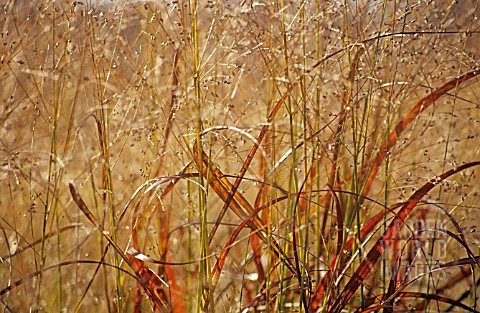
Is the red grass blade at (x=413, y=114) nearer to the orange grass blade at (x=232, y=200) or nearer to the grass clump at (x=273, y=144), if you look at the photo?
the grass clump at (x=273, y=144)

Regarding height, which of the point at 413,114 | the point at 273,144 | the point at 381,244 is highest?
the point at 413,114

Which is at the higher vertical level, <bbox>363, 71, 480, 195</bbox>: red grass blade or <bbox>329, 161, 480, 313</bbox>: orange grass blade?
A: <bbox>363, 71, 480, 195</bbox>: red grass blade

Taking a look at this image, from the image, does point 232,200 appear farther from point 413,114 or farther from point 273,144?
point 413,114

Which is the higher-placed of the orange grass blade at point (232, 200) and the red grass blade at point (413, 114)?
the red grass blade at point (413, 114)

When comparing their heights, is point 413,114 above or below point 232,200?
above

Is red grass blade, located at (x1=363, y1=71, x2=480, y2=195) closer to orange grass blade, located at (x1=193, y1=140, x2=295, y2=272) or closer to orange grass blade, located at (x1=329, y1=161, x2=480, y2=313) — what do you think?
orange grass blade, located at (x1=329, y1=161, x2=480, y2=313)

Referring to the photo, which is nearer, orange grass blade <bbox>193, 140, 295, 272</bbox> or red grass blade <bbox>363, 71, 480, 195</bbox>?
orange grass blade <bbox>193, 140, 295, 272</bbox>

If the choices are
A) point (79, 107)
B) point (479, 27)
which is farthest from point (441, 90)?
point (79, 107)

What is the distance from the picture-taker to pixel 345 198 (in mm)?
1379

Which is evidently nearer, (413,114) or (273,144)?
(273,144)

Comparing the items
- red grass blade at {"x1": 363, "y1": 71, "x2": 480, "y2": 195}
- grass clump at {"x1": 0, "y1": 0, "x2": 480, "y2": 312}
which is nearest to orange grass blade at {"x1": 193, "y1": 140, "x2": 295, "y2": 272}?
grass clump at {"x1": 0, "y1": 0, "x2": 480, "y2": 312}

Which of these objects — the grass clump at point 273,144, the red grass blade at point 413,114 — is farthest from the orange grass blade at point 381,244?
the red grass blade at point 413,114

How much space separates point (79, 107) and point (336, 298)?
6.93 feet

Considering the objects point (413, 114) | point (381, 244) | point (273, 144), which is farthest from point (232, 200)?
point (413, 114)
